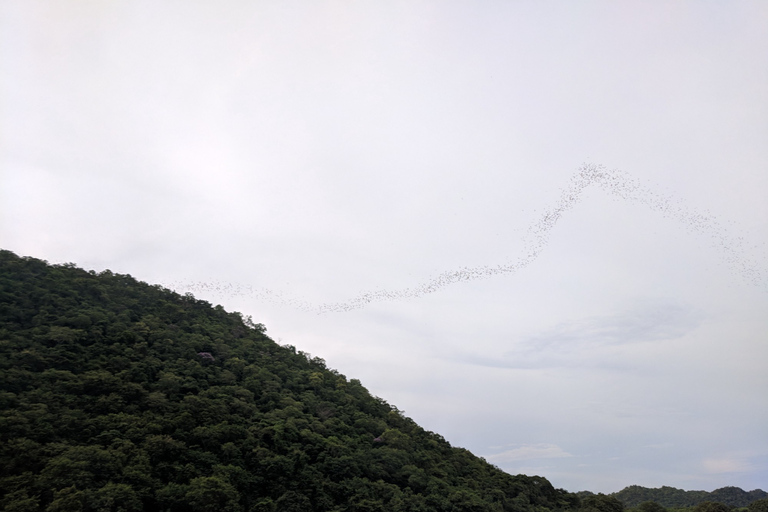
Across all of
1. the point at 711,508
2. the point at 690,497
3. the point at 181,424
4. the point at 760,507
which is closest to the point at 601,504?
the point at 711,508

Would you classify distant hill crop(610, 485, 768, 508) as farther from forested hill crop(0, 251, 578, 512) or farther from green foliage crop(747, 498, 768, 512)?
forested hill crop(0, 251, 578, 512)

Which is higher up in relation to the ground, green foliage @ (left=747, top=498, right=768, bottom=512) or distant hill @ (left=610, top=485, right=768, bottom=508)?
distant hill @ (left=610, top=485, right=768, bottom=508)

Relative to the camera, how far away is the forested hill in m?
30.1

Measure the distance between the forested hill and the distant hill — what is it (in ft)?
143

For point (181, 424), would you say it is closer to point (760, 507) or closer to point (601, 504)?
point (601, 504)

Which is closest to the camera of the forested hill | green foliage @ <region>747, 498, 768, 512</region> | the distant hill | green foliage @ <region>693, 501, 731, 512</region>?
the forested hill

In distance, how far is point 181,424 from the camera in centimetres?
3662

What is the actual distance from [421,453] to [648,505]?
2585 cm

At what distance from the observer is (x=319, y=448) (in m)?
41.8

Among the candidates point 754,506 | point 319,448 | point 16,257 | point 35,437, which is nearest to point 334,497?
point 319,448

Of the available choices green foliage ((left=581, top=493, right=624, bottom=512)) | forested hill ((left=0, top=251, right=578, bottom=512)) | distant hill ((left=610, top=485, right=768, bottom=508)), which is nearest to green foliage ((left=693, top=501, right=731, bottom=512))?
green foliage ((left=581, top=493, right=624, bottom=512))

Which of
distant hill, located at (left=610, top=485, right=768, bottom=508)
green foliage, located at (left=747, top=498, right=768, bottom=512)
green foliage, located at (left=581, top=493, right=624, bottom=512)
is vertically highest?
distant hill, located at (left=610, top=485, right=768, bottom=508)

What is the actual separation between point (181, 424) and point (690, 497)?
8801 centimetres

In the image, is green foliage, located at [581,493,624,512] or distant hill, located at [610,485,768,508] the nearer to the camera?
green foliage, located at [581,493,624,512]
